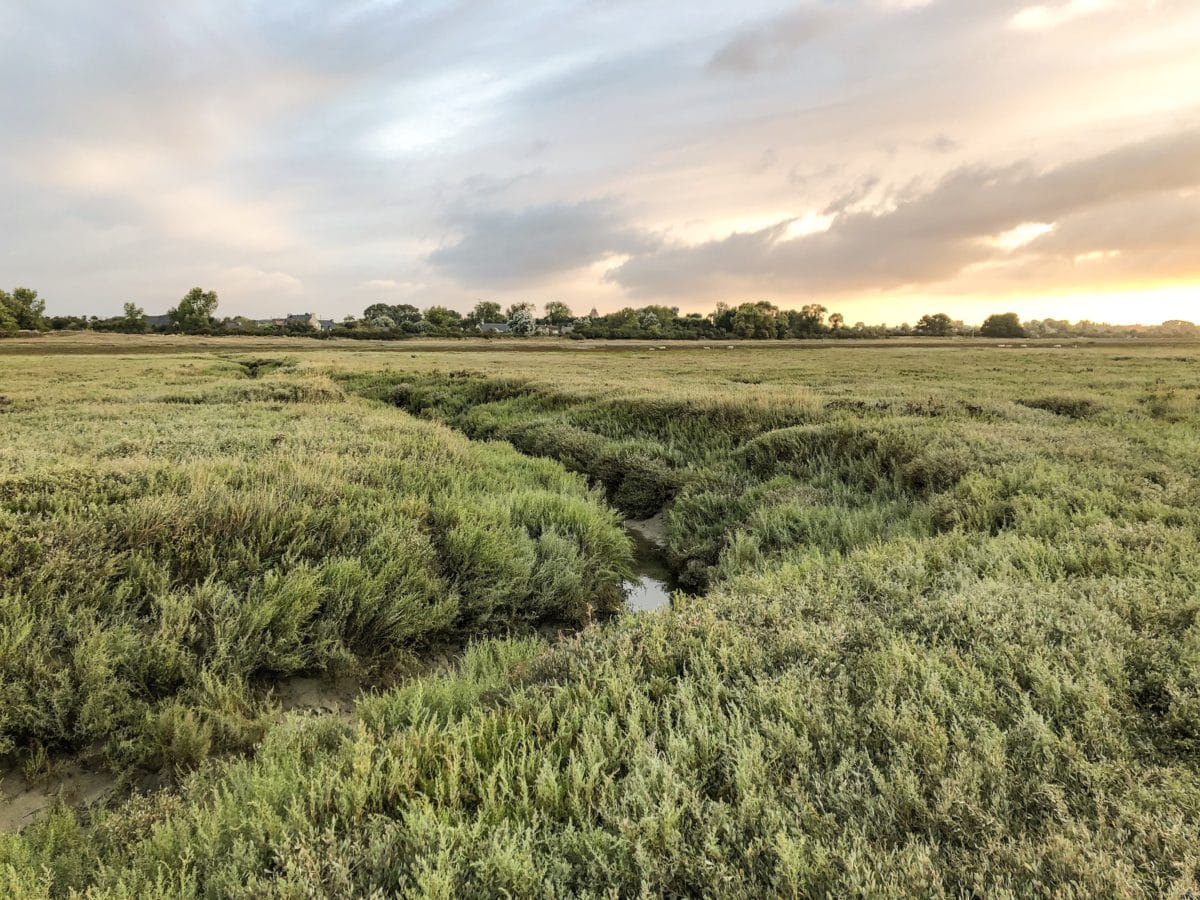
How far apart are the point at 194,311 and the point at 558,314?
9097 cm

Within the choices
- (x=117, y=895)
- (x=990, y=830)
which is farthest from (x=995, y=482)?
(x=117, y=895)

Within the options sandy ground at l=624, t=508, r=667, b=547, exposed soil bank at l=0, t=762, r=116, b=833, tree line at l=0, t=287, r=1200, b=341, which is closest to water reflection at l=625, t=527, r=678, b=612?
sandy ground at l=624, t=508, r=667, b=547

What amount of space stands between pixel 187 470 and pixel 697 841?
7.58 m

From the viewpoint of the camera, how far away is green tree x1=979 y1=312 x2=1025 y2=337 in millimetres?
121275

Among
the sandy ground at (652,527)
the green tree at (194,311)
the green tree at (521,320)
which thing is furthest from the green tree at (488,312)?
the sandy ground at (652,527)

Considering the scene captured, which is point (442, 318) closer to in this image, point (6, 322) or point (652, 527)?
point (6, 322)

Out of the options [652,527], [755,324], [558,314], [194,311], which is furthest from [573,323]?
[652,527]

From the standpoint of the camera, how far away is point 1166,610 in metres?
3.76

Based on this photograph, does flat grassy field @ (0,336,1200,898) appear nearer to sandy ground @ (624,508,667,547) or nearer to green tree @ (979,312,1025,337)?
sandy ground @ (624,508,667,547)

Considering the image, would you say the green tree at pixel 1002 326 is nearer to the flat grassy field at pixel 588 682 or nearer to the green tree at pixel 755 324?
the green tree at pixel 755 324

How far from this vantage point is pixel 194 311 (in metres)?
111

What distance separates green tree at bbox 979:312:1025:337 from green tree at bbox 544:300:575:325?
10386 centimetres

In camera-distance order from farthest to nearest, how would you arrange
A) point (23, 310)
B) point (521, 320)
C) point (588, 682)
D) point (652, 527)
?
1. point (521, 320)
2. point (23, 310)
3. point (652, 527)
4. point (588, 682)

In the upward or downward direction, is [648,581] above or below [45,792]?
below
